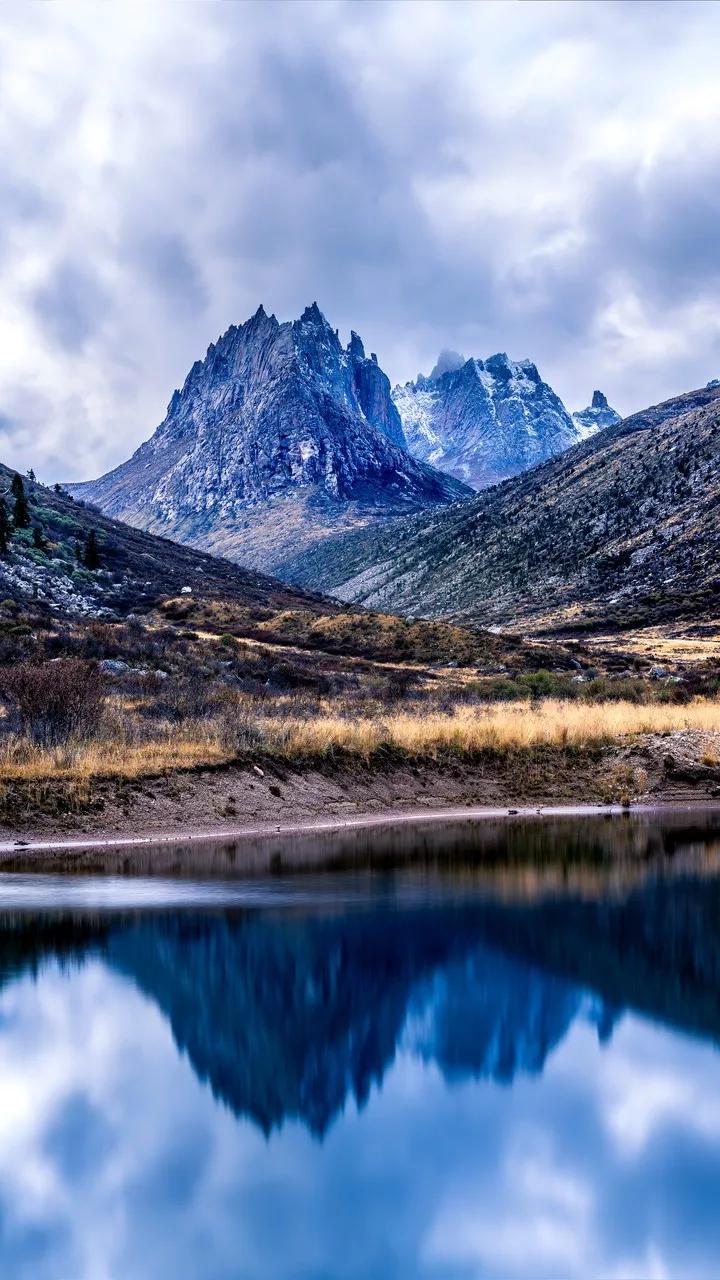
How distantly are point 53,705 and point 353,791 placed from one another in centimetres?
874

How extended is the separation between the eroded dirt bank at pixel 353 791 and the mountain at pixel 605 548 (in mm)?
87902

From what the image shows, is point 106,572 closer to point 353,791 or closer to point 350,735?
point 350,735

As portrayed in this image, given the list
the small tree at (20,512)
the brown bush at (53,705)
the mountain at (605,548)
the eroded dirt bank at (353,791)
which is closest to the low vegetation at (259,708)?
the brown bush at (53,705)

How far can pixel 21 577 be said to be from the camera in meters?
73.7

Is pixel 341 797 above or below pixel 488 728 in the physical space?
below

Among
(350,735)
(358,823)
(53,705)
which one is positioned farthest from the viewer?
(350,735)

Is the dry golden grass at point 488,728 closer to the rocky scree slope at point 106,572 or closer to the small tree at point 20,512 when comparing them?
the rocky scree slope at point 106,572

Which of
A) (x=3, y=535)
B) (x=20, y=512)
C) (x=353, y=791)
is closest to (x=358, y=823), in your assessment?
(x=353, y=791)

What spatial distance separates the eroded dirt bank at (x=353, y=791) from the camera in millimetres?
26391

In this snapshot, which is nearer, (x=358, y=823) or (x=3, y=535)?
(x=358, y=823)

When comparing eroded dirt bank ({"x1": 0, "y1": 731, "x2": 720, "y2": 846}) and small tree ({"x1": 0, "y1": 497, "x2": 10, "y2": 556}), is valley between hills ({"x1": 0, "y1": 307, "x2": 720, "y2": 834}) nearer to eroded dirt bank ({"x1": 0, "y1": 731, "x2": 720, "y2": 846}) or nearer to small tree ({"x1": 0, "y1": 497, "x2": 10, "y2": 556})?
eroded dirt bank ({"x1": 0, "y1": 731, "x2": 720, "y2": 846})

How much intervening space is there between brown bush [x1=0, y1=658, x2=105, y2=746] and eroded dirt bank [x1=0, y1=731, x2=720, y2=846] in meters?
2.64

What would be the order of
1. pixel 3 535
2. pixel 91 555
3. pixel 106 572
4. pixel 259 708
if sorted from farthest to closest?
pixel 106 572 < pixel 91 555 < pixel 3 535 < pixel 259 708

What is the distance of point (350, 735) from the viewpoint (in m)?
33.4
